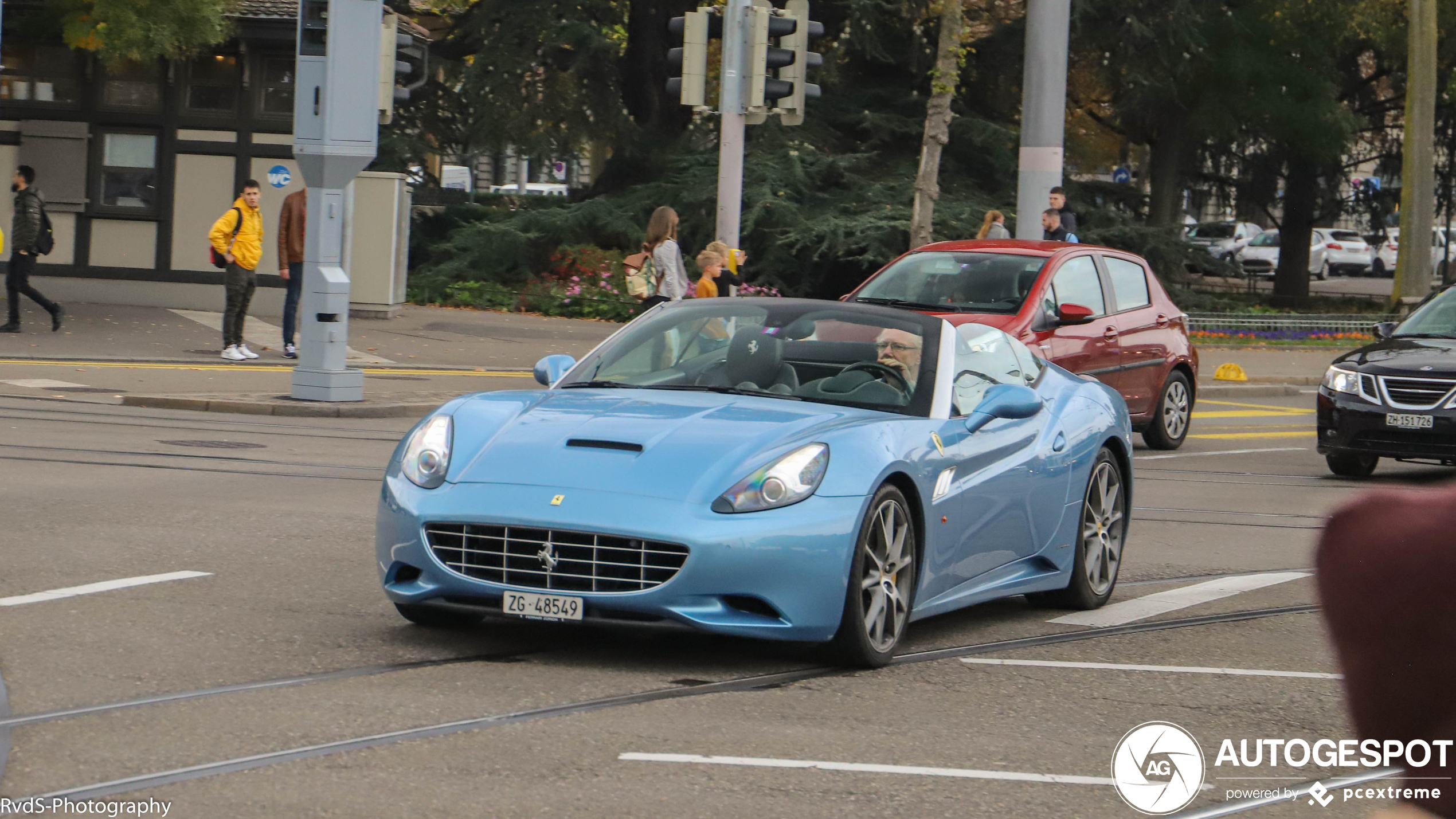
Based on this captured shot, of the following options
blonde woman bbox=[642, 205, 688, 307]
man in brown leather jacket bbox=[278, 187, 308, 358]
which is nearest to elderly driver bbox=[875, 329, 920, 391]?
blonde woman bbox=[642, 205, 688, 307]

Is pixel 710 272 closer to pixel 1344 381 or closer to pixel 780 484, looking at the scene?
pixel 1344 381

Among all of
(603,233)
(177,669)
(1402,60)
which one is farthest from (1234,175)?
(177,669)

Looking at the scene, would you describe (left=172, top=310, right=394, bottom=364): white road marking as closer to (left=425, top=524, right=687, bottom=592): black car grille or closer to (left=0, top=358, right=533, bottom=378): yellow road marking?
(left=0, top=358, right=533, bottom=378): yellow road marking

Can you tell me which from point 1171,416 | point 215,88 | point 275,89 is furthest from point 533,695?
point 215,88

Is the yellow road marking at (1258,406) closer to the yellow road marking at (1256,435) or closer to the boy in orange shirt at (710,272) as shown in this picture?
the yellow road marking at (1256,435)

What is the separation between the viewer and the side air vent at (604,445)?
6.61 m

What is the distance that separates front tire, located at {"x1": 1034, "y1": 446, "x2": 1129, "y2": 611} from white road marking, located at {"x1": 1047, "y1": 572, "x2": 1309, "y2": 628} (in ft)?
0.29

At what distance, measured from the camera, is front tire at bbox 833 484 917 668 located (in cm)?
648

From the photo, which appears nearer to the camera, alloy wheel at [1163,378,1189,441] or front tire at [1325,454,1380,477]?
front tire at [1325,454,1380,477]

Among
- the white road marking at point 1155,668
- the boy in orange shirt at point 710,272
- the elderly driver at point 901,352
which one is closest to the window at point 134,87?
the boy in orange shirt at point 710,272

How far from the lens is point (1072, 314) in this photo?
47.5 feet

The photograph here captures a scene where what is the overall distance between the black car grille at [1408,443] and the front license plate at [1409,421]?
39 mm

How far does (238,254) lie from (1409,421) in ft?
38.4

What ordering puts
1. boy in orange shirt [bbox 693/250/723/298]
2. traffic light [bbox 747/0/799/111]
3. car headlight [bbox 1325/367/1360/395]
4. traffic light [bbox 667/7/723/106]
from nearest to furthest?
1. car headlight [bbox 1325/367/1360/395]
2. boy in orange shirt [bbox 693/250/723/298]
3. traffic light [bbox 667/7/723/106]
4. traffic light [bbox 747/0/799/111]
